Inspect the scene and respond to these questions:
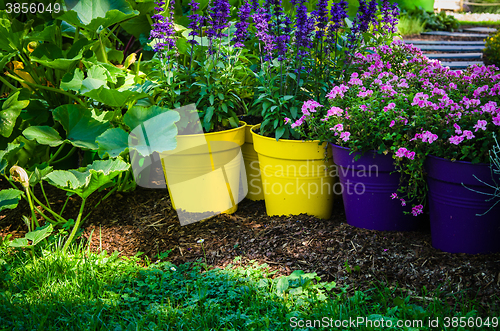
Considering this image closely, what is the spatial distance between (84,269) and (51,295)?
181 mm

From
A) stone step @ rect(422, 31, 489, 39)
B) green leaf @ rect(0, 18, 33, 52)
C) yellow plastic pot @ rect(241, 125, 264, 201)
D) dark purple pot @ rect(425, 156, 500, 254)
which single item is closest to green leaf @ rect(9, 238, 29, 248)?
green leaf @ rect(0, 18, 33, 52)

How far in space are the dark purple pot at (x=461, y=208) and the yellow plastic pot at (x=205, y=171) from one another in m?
1.04

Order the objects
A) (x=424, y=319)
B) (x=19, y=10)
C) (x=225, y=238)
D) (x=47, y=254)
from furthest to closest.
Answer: (x=19, y=10), (x=225, y=238), (x=47, y=254), (x=424, y=319)

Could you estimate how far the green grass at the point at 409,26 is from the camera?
7.83 meters

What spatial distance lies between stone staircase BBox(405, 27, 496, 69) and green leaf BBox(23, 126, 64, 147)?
530cm

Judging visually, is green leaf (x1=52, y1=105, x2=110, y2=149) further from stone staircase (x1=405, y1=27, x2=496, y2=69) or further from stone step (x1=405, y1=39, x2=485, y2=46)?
stone step (x1=405, y1=39, x2=485, y2=46)

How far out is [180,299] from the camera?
167 centimetres

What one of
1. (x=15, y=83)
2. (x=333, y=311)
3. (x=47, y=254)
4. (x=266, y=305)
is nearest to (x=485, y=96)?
(x=333, y=311)

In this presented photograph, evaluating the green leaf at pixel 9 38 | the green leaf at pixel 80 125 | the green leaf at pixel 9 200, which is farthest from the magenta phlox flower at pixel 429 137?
the green leaf at pixel 9 38

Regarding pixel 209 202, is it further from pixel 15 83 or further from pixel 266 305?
pixel 15 83

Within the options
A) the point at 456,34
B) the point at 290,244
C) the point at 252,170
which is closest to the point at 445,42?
the point at 456,34

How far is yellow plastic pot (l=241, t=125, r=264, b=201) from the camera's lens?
2.49 metres

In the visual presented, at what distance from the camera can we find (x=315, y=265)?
1.81 metres

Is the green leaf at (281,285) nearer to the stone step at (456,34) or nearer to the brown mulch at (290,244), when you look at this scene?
the brown mulch at (290,244)
